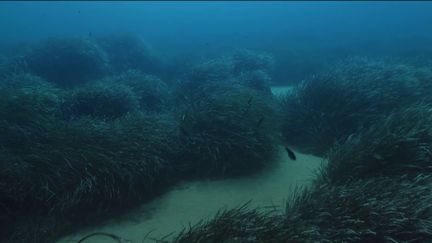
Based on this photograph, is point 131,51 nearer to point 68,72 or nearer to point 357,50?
point 68,72

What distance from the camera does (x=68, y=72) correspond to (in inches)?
511

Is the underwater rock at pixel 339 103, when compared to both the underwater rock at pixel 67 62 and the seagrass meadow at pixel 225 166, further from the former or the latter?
the underwater rock at pixel 67 62

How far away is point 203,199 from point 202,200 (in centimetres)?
4

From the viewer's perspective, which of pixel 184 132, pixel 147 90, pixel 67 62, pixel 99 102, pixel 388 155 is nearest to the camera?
pixel 388 155

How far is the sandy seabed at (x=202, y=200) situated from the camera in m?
5.04

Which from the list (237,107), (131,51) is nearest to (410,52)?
(131,51)

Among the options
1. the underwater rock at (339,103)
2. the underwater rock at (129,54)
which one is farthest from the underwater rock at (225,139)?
the underwater rock at (129,54)

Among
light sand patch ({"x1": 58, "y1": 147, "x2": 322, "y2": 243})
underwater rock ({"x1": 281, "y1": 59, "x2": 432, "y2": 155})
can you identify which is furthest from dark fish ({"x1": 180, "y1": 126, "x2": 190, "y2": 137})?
underwater rock ({"x1": 281, "y1": 59, "x2": 432, "y2": 155})

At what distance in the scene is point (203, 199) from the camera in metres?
5.92

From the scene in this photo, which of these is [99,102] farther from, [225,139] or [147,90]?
[225,139]

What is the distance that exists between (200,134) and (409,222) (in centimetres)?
372

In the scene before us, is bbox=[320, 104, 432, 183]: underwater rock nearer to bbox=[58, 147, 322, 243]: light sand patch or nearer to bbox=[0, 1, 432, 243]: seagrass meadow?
bbox=[0, 1, 432, 243]: seagrass meadow

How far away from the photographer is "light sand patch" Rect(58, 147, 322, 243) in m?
5.06

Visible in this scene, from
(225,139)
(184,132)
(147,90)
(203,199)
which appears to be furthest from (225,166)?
(147,90)
